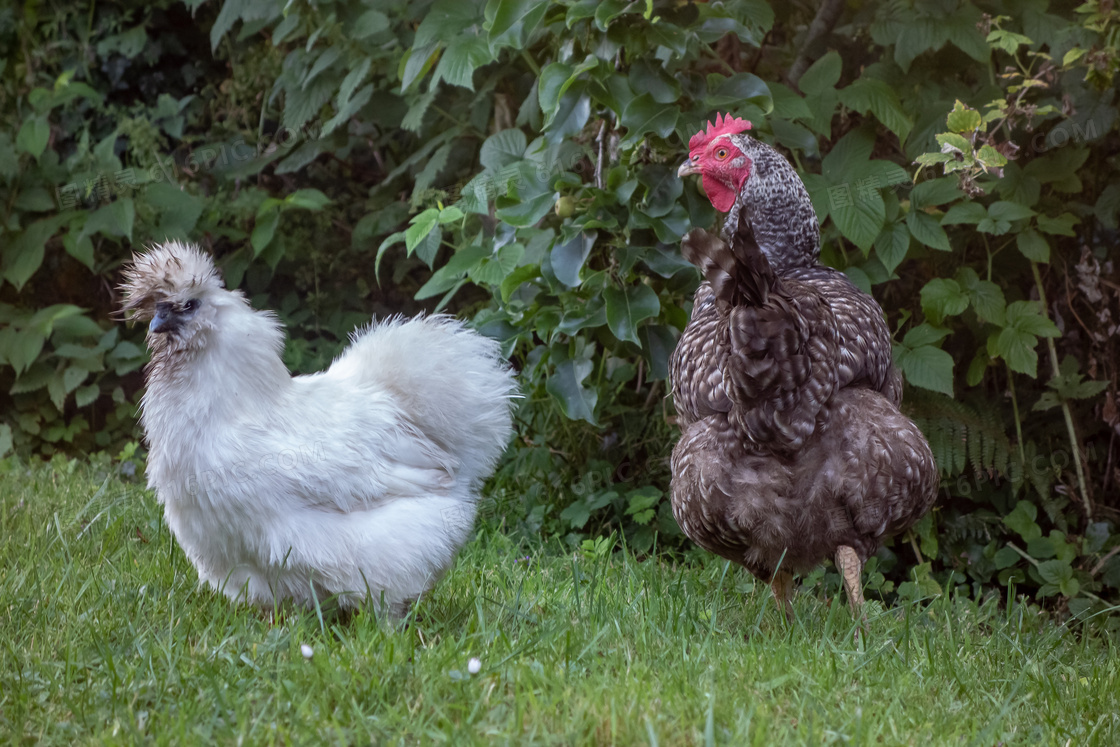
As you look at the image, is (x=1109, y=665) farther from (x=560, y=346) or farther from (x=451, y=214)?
(x=451, y=214)

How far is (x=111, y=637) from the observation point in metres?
2.78

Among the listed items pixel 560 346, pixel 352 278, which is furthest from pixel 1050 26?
pixel 352 278

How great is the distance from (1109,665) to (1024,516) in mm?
1501

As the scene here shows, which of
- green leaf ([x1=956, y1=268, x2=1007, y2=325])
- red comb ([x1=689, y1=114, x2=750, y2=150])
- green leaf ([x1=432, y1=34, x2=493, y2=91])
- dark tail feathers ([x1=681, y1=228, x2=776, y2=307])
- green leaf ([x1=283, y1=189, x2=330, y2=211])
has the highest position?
green leaf ([x1=432, y1=34, x2=493, y2=91])

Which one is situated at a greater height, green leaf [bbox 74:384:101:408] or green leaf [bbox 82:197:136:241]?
green leaf [bbox 82:197:136:241]

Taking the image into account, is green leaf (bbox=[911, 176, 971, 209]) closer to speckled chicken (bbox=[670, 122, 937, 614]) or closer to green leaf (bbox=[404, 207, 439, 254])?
speckled chicken (bbox=[670, 122, 937, 614])

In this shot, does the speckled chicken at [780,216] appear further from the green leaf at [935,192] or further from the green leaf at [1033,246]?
the green leaf at [1033,246]

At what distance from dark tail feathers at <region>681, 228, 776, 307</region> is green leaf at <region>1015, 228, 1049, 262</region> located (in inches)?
79.3

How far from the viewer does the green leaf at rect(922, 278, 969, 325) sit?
421 centimetres

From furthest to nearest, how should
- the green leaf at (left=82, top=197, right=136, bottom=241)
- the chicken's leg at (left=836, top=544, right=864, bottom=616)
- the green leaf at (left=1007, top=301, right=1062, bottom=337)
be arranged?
the green leaf at (left=82, top=197, right=136, bottom=241), the green leaf at (left=1007, top=301, right=1062, bottom=337), the chicken's leg at (left=836, top=544, right=864, bottom=616)

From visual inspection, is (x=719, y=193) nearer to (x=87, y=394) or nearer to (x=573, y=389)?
(x=573, y=389)

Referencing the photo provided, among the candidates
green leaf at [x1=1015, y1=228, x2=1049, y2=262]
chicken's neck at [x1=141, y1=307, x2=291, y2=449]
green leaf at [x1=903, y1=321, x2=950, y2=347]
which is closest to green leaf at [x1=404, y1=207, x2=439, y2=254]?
chicken's neck at [x1=141, y1=307, x2=291, y2=449]

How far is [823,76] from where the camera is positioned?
14.2ft

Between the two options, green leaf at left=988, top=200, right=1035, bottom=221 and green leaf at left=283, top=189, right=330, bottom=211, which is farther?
green leaf at left=283, top=189, right=330, bottom=211
